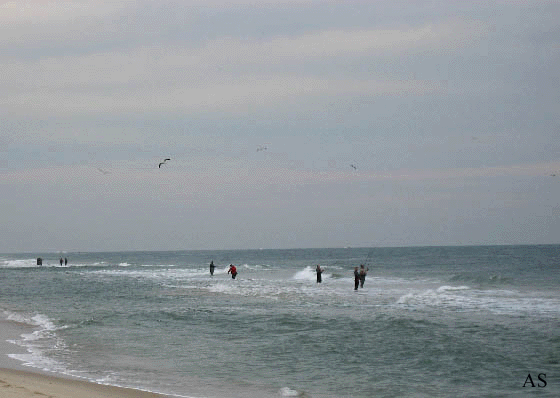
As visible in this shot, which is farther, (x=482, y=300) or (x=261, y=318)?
(x=482, y=300)

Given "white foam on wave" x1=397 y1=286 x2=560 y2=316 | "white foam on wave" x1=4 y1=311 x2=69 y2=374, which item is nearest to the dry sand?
"white foam on wave" x1=4 y1=311 x2=69 y2=374

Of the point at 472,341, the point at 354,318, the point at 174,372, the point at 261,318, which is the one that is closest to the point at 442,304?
the point at 354,318

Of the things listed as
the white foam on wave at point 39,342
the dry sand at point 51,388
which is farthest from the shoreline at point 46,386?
the white foam on wave at point 39,342

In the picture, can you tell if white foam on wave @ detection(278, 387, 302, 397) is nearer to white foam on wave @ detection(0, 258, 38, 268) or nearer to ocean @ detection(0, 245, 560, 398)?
ocean @ detection(0, 245, 560, 398)

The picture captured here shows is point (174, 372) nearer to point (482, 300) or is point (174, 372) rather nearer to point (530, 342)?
point (530, 342)

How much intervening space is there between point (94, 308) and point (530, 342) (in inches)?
656

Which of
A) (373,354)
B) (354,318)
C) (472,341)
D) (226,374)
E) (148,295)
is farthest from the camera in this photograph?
(148,295)

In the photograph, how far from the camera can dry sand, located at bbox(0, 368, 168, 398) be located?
11142 millimetres

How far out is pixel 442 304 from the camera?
27.0m

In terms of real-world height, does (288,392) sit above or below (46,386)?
below

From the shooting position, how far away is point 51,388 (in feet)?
39.4

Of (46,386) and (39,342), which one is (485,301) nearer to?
(39,342)

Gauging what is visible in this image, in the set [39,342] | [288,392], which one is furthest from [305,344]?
[39,342]

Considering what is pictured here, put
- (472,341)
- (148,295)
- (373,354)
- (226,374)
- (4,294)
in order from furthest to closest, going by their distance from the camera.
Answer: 1. (4,294)
2. (148,295)
3. (472,341)
4. (373,354)
5. (226,374)
